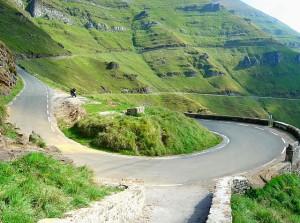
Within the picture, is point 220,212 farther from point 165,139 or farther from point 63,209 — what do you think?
point 165,139

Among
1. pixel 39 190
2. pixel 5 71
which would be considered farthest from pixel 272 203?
pixel 5 71

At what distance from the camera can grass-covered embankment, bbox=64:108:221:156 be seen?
90.9 ft

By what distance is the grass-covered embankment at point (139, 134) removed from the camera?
27.7m

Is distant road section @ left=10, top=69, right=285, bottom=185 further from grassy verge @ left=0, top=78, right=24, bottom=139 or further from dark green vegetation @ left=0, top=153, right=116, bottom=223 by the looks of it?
dark green vegetation @ left=0, top=153, right=116, bottom=223

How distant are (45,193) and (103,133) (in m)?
17.0

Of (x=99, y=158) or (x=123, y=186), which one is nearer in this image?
(x=123, y=186)

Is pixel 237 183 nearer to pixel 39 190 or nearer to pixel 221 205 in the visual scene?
pixel 221 205

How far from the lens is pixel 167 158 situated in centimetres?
2783

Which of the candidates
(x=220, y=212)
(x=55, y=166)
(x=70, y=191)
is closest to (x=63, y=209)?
(x=70, y=191)

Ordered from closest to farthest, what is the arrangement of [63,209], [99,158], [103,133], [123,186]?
[63,209], [123,186], [99,158], [103,133]

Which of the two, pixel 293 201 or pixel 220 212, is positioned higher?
pixel 220 212

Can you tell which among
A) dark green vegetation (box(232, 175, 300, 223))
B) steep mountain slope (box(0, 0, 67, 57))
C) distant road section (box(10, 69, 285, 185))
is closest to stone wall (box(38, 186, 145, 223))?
dark green vegetation (box(232, 175, 300, 223))

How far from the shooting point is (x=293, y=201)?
71.7ft

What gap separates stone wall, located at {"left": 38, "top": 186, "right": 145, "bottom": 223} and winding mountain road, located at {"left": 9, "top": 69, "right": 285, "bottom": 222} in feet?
4.26
